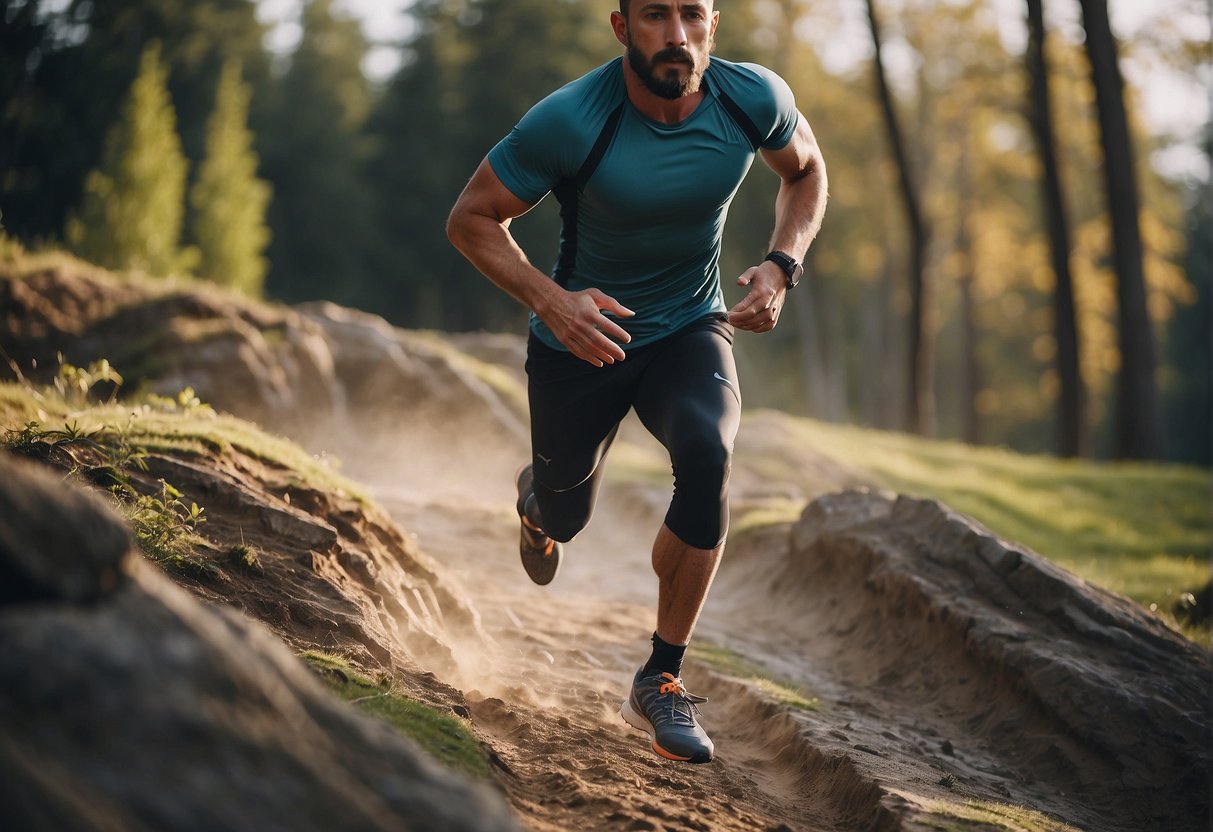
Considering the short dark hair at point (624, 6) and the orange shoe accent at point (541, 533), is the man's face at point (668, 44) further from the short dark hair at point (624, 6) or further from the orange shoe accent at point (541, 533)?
the orange shoe accent at point (541, 533)

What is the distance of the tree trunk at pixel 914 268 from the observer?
2112cm

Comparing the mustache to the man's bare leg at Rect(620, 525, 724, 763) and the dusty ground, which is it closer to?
the man's bare leg at Rect(620, 525, 724, 763)

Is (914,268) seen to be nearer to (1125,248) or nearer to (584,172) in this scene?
(1125,248)

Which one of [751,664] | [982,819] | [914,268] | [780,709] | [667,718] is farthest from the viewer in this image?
[914,268]

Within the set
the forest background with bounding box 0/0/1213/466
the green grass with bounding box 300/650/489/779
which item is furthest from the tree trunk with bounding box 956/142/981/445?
the green grass with bounding box 300/650/489/779

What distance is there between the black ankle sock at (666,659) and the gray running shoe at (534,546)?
144cm

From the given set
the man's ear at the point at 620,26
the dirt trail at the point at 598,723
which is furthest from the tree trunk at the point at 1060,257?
the man's ear at the point at 620,26

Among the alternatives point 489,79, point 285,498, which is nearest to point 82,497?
point 285,498

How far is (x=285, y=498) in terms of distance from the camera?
5445 millimetres

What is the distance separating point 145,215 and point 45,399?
54.2 ft

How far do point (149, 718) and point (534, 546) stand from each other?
3828mm

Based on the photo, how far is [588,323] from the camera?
4.07 meters

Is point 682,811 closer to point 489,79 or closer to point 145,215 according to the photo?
point 145,215

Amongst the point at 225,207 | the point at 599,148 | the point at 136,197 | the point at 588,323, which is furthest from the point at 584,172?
the point at 225,207
